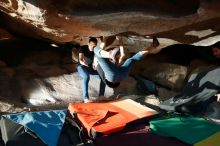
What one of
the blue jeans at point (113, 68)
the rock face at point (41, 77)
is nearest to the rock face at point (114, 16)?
the blue jeans at point (113, 68)

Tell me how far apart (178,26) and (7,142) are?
3.33 metres

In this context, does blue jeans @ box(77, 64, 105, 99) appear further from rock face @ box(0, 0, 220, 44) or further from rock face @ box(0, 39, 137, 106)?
rock face @ box(0, 0, 220, 44)

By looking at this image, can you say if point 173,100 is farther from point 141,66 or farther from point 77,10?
point 141,66

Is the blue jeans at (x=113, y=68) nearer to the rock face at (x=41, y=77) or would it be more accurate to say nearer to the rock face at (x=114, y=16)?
the rock face at (x=114, y=16)

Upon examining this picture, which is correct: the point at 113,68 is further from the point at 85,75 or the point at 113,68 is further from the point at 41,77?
the point at 41,77

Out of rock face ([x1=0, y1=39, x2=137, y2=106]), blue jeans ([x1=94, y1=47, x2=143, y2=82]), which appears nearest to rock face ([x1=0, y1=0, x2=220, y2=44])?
blue jeans ([x1=94, y1=47, x2=143, y2=82])

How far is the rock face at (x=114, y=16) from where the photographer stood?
4.95m

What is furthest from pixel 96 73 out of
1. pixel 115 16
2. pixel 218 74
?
pixel 218 74

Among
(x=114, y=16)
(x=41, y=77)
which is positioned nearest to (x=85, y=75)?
(x=114, y=16)

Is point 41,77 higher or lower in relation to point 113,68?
lower

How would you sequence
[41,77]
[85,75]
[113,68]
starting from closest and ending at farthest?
[113,68] → [85,75] → [41,77]

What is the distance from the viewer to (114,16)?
211 inches

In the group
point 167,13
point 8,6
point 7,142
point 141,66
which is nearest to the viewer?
point 7,142

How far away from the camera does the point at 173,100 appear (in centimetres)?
541
